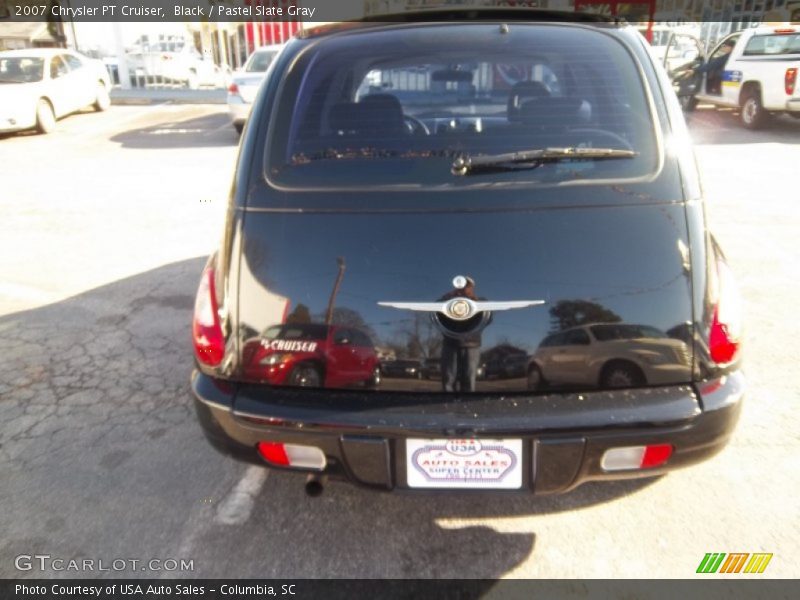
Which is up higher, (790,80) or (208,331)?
(208,331)

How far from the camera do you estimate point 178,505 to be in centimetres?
252

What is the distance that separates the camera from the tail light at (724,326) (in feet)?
6.37

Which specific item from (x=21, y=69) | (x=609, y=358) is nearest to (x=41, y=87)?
(x=21, y=69)

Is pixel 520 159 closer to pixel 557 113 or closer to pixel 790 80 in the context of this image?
pixel 557 113

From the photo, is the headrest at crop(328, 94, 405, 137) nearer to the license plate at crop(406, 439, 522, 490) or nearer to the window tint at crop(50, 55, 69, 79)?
the license plate at crop(406, 439, 522, 490)

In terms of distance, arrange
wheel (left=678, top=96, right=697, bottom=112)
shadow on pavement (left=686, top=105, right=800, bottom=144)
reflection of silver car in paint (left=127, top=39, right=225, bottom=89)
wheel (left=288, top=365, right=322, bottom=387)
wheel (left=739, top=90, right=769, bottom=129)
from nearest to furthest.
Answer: wheel (left=288, top=365, right=322, bottom=387) → shadow on pavement (left=686, top=105, right=800, bottom=144) → wheel (left=739, top=90, right=769, bottom=129) → wheel (left=678, top=96, right=697, bottom=112) → reflection of silver car in paint (left=127, top=39, right=225, bottom=89)

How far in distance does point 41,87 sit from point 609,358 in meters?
13.6

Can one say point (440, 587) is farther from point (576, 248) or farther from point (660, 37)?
point (660, 37)

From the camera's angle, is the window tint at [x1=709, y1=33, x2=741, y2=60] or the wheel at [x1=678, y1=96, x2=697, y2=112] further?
the wheel at [x1=678, y1=96, x2=697, y2=112]

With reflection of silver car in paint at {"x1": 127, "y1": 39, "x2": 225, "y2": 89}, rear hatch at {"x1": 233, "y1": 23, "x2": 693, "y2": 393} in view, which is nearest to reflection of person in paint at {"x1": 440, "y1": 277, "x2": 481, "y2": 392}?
rear hatch at {"x1": 233, "y1": 23, "x2": 693, "y2": 393}

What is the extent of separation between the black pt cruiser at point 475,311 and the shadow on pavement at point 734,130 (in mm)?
9400

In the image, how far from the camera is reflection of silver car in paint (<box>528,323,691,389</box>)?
187 cm

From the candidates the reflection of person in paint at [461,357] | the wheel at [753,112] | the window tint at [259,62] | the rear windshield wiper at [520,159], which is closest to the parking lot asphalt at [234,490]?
the reflection of person in paint at [461,357]

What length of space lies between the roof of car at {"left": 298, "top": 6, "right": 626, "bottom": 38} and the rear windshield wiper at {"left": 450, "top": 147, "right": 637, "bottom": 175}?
2.38ft
